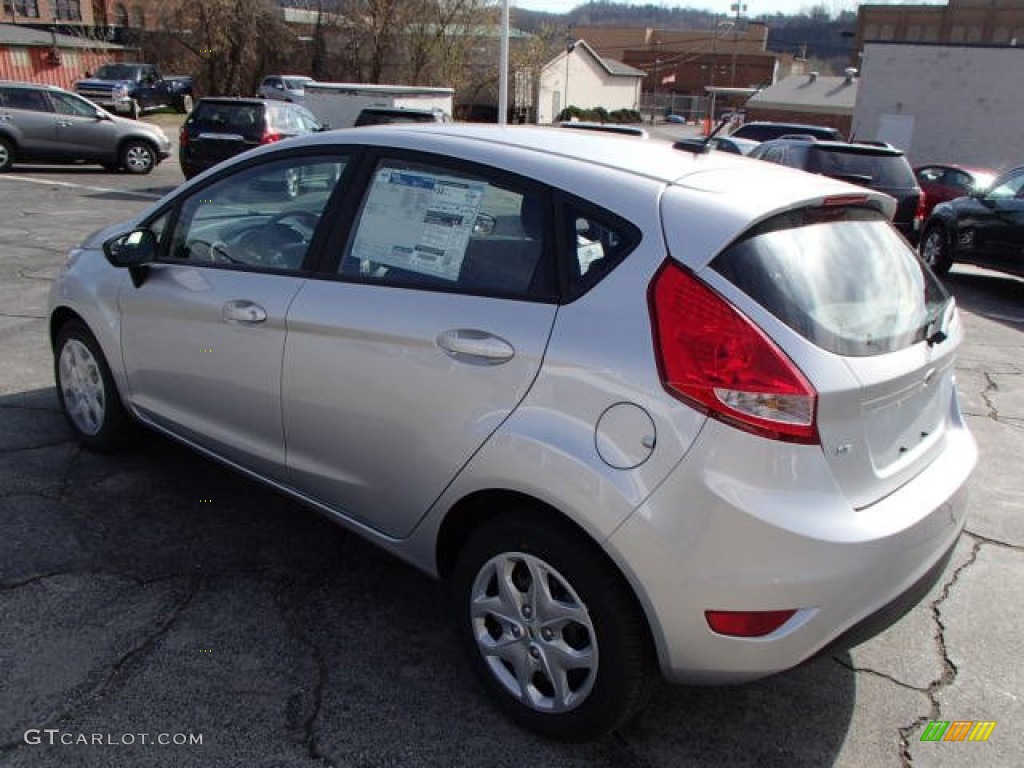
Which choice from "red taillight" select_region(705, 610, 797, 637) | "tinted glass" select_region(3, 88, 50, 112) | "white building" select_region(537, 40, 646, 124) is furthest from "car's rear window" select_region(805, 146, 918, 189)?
"white building" select_region(537, 40, 646, 124)

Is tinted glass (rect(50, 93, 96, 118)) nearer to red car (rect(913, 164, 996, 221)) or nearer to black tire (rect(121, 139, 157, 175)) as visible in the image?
black tire (rect(121, 139, 157, 175))

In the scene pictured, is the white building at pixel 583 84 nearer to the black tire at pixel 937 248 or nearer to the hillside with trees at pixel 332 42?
the hillside with trees at pixel 332 42

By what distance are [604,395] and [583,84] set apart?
63175 millimetres

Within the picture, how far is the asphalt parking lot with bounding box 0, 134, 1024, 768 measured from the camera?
2570 millimetres

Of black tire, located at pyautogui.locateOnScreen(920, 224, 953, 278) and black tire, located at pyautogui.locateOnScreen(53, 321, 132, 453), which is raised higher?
black tire, located at pyautogui.locateOnScreen(53, 321, 132, 453)

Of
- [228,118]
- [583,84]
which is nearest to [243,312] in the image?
[228,118]

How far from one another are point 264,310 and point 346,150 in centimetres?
64

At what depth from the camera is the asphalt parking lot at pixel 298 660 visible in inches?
101

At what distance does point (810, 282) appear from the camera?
7.85 feet

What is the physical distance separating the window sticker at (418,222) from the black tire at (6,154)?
652 inches

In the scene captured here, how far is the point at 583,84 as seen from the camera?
61.7 meters

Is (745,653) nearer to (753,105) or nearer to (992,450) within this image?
(992,450)

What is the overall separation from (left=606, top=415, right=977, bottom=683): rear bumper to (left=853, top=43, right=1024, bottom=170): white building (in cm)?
3381

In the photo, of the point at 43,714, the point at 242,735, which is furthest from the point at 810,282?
the point at 43,714
